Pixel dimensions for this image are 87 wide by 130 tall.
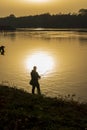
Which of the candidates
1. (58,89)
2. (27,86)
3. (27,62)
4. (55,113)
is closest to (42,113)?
(55,113)

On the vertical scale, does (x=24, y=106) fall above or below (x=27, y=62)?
below

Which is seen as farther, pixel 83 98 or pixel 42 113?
pixel 83 98

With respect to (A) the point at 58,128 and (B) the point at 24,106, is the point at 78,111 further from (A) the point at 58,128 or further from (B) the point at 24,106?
(A) the point at 58,128

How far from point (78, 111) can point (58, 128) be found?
8.23ft

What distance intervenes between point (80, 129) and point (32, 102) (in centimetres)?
298

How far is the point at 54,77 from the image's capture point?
35188 mm

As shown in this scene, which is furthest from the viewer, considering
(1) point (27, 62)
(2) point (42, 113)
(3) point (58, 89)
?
(1) point (27, 62)

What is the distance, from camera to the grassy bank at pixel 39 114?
1006 cm

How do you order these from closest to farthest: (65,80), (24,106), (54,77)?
(24,106) < (65,80) < (54,77)

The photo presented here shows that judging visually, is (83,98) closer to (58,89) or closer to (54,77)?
(58,89)

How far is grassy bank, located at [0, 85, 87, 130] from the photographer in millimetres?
10062

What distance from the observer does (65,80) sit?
3250cm

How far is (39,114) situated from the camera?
11031mm

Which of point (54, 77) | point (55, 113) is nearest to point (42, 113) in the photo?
point (55, 113)
